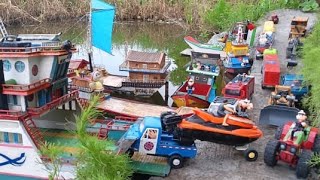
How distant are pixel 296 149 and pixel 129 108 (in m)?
5.05

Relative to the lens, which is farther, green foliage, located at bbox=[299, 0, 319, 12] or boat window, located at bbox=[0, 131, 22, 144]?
green foliage, located at bbox=[299, 0, 319, 12]

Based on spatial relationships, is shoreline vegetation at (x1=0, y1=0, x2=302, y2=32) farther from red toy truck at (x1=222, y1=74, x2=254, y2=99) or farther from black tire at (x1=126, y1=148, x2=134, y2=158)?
black tire at (x1=126, y1=148, x2=134, y2=158)

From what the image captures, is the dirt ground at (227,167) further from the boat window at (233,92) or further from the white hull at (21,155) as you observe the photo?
the white hull at (21,155)

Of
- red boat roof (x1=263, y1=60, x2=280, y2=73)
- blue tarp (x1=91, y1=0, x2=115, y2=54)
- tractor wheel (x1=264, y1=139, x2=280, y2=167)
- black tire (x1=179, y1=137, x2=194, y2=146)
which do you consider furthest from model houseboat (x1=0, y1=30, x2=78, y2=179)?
red boat roof (x1=263, y1=60, x2=280, y2=73)

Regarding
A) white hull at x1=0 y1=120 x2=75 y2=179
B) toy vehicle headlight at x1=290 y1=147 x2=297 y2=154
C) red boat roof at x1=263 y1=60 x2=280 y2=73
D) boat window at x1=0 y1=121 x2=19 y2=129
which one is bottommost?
white hull at x1=0 y1=120 x2=75 y2=179

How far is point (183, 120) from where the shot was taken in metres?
7.63

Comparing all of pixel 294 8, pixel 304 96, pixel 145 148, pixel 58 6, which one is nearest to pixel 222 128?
pixel 145 148

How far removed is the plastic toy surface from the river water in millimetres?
6408

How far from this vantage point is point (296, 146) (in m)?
7.07

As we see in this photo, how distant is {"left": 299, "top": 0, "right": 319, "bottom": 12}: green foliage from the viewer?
20.4 meters

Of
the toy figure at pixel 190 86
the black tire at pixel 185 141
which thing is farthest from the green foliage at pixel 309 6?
the black tire at pixel 185 141

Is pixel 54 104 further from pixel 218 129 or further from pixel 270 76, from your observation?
pixel 270 76

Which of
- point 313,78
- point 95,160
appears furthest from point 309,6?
point 95,160

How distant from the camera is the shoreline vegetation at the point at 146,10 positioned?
21609 millimetres
